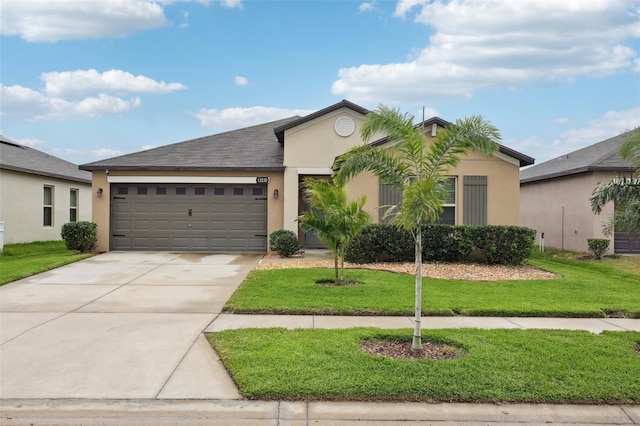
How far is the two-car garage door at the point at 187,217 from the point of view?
50.0 feet

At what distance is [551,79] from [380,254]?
8.93 meters

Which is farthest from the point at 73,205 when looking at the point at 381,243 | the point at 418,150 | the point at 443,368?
the point at 443,368

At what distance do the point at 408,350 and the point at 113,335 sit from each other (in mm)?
3806

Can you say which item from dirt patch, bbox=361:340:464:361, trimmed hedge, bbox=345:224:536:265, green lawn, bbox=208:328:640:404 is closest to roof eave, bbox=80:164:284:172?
trimmed hedge, bbox=345:224:536:265

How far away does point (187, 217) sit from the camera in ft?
50.2

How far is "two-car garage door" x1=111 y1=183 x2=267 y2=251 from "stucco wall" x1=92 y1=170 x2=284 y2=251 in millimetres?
215

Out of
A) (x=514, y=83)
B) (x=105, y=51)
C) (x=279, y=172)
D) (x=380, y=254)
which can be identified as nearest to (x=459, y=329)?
(x=380, y=254)

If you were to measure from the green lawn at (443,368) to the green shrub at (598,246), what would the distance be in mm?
9933

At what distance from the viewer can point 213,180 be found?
15.1 meters

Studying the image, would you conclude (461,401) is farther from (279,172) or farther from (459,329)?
(279,172)

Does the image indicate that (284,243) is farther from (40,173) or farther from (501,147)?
(40,173)

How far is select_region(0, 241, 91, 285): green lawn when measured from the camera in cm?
1025

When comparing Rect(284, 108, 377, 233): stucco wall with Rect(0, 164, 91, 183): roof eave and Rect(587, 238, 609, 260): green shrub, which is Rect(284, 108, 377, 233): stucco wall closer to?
Rect(587, 238, 609, 260): green shrub

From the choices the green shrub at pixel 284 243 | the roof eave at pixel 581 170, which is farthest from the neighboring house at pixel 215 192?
the roof eave at pixel 581 170
